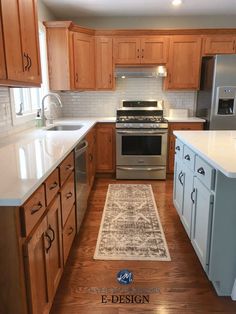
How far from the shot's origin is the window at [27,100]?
8.94ft

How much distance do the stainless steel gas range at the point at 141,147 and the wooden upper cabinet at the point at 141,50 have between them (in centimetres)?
92

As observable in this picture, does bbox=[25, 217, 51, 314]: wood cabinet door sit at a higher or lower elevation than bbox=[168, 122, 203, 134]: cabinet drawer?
lower

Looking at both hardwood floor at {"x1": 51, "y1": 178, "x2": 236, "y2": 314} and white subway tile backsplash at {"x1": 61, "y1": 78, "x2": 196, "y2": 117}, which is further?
white subway tile backsplash at {"x1": 61, "y1": 78, "x2": 196, "y2": 117}

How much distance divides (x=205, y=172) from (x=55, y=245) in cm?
109

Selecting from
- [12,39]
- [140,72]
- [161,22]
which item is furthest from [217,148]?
[161,22]

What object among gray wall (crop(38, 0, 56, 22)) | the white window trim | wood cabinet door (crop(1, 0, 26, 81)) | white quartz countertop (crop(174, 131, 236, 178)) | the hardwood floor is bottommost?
the hardwood floor

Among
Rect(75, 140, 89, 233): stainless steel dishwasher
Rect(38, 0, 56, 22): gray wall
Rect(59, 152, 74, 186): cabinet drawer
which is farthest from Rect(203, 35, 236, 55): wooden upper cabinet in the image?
Rect(59, 152, 74, 186): cabinet drawer

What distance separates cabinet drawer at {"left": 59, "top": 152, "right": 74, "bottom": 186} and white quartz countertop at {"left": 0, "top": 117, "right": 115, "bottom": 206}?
0.08m

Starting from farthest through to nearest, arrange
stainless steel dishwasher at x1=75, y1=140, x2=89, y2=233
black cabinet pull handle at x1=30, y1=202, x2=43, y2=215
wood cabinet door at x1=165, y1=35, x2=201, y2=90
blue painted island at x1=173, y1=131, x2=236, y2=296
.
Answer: wood cabinet door at x1=165, y1=35, x2=201, y2=90 < stainless steel dishwasher at x1=75, y1=140, x2=89, y2=233 < blue painted island at x1=173, y1=131, x2=236, y2=296 < black cabinet pull handle at x1=30, y1=202, x2=43, y2=215

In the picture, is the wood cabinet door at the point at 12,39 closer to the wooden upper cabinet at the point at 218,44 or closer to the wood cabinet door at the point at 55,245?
the wood cabinet door at the point at 55,245

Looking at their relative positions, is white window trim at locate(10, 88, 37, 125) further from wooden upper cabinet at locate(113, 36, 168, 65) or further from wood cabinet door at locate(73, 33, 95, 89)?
wooden upper cabinet at locate(113, 36, 168, 65)

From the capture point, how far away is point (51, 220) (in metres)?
1.49

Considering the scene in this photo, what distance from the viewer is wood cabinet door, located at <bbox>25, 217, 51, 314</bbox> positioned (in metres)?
1.14

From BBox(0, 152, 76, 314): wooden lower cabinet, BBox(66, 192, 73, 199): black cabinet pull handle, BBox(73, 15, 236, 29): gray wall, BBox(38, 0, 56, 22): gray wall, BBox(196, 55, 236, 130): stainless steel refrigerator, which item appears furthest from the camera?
BBox(73, 15, 236, 29): gray wall
